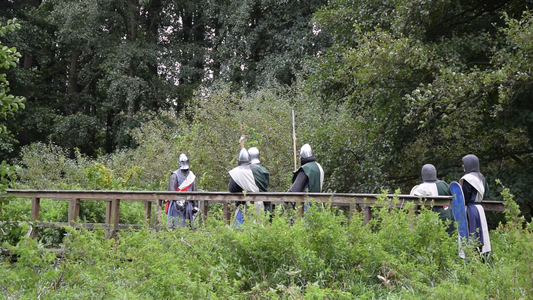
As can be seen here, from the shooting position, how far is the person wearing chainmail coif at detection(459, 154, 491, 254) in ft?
25.5

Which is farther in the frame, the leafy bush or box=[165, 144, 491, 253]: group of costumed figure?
box=[165, 144, 491, 253]: group of costumed figure

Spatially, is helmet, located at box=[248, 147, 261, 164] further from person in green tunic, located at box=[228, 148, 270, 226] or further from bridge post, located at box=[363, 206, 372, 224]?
bridge post, located at box=[363, 206, 372, 224]

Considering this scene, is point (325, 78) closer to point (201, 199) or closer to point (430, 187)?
point (201, 199)

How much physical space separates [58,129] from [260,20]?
1080cm

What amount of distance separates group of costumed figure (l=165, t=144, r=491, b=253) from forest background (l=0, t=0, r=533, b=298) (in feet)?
5.42

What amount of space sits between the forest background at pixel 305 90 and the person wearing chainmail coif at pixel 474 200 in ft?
6.45

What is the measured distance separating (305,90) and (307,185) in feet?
21.4

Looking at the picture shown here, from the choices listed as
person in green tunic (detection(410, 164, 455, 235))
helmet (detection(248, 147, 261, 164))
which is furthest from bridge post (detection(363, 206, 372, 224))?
helmet (detection(248, 147, 261, 164))

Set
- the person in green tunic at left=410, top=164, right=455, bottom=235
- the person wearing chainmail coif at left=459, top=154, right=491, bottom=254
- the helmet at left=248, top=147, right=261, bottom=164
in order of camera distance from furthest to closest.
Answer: the helmet at left=248, top=147, right=261, bottom=164 < the person in green tunic at left=410, top=164, right=455, bottom=235 < the person wearing chainmail coif at left=459, top=154, right=491, bottom=254

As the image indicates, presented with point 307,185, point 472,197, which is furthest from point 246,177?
point 472,197

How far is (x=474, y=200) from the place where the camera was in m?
Result: 7.89

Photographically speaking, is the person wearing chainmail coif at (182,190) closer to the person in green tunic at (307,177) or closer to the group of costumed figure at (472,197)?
the person in green tunic at (307,177)

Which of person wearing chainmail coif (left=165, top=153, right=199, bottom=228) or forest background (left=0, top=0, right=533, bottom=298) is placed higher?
forest background (left=0, top=0, right=533, bottom=298)

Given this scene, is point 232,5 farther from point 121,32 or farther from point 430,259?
point 430,259
